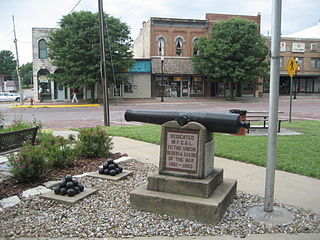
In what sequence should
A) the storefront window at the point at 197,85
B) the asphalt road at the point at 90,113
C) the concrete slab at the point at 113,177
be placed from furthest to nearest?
1. the storefront window at the point at 197,85
2. the asphalt road at the point at 90,113
3. the concrete slab at the point at 113,177

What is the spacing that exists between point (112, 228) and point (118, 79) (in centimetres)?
2841

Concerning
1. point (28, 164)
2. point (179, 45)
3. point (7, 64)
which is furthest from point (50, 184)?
point (7, 64)

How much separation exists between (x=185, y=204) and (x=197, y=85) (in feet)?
120

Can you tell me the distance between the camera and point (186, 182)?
446 cm

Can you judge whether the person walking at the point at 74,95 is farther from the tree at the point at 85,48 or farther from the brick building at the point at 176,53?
the brick building at the point at 176,53

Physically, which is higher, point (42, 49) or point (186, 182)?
point (42, 49)

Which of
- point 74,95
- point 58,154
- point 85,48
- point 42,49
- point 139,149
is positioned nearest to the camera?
point 58,154

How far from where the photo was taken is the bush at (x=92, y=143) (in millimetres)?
7266

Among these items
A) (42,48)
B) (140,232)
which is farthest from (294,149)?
(42,48)

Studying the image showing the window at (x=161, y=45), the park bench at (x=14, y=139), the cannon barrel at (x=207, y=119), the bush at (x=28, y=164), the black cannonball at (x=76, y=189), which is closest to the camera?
the cannon barrel at (x=207, y=119)

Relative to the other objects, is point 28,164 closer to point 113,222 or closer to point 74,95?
point 113,222

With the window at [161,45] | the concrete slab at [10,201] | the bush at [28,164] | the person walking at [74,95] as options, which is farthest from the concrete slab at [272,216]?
the window at [161,45]

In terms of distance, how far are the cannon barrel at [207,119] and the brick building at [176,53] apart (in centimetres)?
3334

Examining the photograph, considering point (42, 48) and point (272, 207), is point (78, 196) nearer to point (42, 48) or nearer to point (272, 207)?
point (272, 207)
